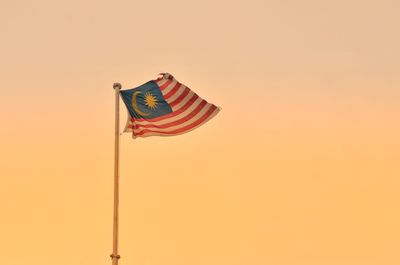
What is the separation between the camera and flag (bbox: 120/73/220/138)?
107 inches

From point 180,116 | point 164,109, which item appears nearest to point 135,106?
point 164,109

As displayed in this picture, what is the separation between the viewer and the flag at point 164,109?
272 centimetres

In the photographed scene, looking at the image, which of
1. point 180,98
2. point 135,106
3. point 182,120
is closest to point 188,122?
point 182,120

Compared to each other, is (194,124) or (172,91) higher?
(172,91)

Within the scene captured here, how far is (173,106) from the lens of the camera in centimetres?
277

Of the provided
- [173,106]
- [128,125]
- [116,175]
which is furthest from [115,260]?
[173,106]

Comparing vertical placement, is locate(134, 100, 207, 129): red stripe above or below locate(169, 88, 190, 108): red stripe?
below

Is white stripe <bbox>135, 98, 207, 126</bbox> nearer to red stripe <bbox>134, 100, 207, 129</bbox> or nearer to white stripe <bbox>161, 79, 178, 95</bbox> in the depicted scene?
red stripe <bbox>134, 100, 207, 129</bbox>

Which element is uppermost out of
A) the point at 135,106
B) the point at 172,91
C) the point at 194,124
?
the point at 172,91

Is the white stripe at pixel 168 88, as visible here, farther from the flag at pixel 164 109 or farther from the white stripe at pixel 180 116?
the white stripe at pixel 180 116

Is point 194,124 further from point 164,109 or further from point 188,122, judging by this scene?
point 164,109

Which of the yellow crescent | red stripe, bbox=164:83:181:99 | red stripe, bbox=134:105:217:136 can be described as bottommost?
red stripe, bbox=134:105:217:136

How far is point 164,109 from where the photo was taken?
2760 millimetres

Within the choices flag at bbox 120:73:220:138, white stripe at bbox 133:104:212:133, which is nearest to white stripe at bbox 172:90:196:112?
flag at bbox 120:73:220:138
